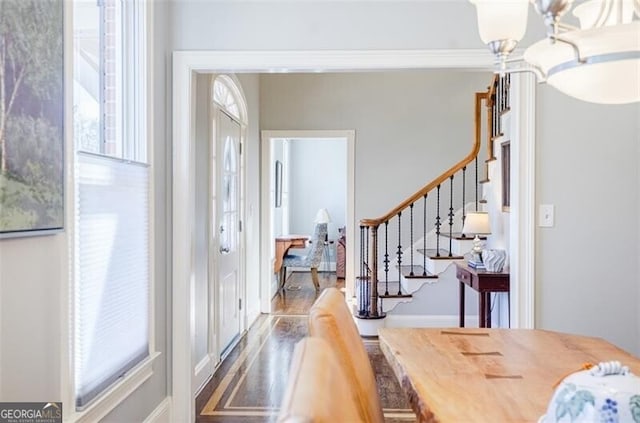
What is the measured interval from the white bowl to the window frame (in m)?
1.49

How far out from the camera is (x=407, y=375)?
1.38 meters

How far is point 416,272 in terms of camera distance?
195 inches

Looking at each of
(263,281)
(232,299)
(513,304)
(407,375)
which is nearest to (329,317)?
(407,375)

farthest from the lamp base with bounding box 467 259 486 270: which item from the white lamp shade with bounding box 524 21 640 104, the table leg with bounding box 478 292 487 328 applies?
the white lamp shade with bounding box 524 21 640 104

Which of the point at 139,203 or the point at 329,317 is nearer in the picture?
the point at 329,317

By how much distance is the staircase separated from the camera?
4590mm

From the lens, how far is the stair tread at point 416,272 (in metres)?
4.70

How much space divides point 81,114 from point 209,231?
1.70 m

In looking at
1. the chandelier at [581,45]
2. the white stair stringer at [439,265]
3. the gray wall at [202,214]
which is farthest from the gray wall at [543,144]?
the white stair stringer at [439,265]

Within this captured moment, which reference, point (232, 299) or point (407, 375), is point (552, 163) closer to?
point (407, 375)

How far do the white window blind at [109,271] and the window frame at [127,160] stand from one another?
4cm

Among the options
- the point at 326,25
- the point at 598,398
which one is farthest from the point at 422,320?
the point at 598,398

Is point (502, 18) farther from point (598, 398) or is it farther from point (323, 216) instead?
point (323, 216)

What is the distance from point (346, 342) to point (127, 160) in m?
1.35
